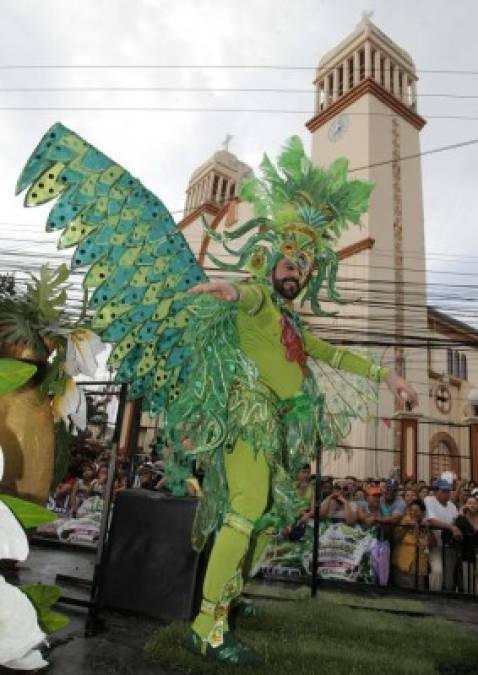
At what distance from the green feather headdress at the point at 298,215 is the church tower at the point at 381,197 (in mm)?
11059

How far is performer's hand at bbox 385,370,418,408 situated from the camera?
256cm

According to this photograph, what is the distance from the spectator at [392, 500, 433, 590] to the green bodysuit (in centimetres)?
366

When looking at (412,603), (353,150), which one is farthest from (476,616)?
(353,150)

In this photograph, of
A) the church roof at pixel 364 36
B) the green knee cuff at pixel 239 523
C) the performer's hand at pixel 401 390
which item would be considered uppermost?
the church roof at pixel 364 36

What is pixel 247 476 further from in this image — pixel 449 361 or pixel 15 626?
pixel 449 361

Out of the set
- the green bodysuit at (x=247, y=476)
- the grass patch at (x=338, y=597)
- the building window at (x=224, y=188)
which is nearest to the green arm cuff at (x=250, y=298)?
the green bodysuit at (x=247, y=476)

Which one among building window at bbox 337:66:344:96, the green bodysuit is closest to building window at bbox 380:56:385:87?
building window at bbox 337:66:344:96

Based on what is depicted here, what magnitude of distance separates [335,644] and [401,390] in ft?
3.76

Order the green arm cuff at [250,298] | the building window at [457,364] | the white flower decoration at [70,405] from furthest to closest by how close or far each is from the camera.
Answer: the building window at [457,364], the green arm cuff at [250,298], the white flower decoration at [70,405]

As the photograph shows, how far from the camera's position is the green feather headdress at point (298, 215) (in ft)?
8.46

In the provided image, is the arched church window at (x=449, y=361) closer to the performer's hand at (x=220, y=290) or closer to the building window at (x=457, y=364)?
the building window at (x=457, y=364)

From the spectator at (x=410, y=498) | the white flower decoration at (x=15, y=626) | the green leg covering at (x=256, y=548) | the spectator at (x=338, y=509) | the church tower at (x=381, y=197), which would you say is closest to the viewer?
the white flower decoration at (x=15, y=626)

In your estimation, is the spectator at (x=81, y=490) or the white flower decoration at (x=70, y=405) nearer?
the white flower decoration at (x=70, y=405)

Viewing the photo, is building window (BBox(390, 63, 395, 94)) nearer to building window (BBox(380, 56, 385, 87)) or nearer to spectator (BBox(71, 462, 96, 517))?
building window (BBox(380, 56, 385, 87))
